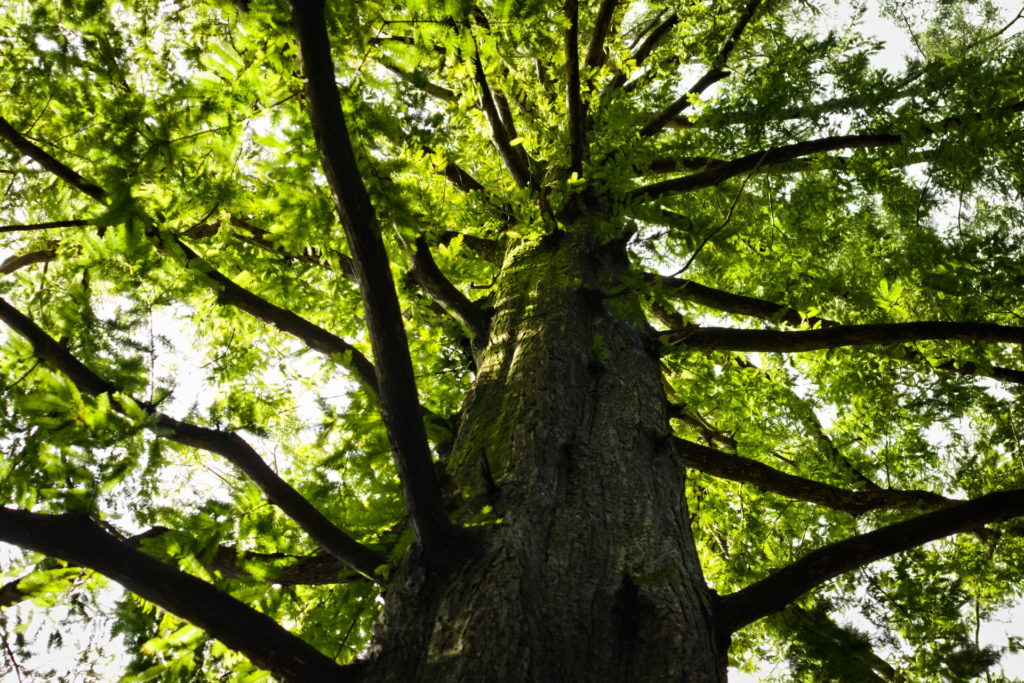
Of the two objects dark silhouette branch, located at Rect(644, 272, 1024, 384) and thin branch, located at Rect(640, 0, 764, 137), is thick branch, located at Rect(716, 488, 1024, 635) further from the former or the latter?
thin branch, located at Rect(640, 0, 764, 137)

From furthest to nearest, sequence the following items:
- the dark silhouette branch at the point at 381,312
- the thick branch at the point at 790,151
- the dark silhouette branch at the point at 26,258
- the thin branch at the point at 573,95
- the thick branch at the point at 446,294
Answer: the dark silhouette branch at the point at 26,258 → the thick branch at the point at 790,151 → the thin branch at the point at 573,95 → the thick branch at the point at 446,294 → the dark silhouette branch at the point at 381,312

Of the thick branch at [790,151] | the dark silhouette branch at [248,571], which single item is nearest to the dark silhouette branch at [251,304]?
the dark silhouette branch at [248,571]

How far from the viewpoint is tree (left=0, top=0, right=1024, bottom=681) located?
1691 millimetres

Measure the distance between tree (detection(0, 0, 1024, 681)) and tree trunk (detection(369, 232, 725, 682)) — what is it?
10mm

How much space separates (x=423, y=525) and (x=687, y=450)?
185cm

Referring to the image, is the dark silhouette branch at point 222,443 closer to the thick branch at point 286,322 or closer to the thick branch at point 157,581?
the thick branch at point 157,581

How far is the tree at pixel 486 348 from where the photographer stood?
5.55 feet

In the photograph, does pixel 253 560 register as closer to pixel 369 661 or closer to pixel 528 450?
pixel 369 661

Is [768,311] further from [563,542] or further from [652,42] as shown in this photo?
[652,42]

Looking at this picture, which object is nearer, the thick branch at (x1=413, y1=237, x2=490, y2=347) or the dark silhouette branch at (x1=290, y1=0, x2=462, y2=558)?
the dark silhouette branch at (x1=290, y1=0, x2=462, y2=558)

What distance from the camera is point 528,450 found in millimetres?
2150

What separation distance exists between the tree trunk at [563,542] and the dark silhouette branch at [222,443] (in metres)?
0.19

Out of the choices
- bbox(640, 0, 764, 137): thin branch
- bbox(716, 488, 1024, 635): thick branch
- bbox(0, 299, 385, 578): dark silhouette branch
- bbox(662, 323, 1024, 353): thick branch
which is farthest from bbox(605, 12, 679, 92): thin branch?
bbox(0, 299, 385, 578): dark silhouette branch

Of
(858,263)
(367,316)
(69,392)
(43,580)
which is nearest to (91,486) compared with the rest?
(69,392)
